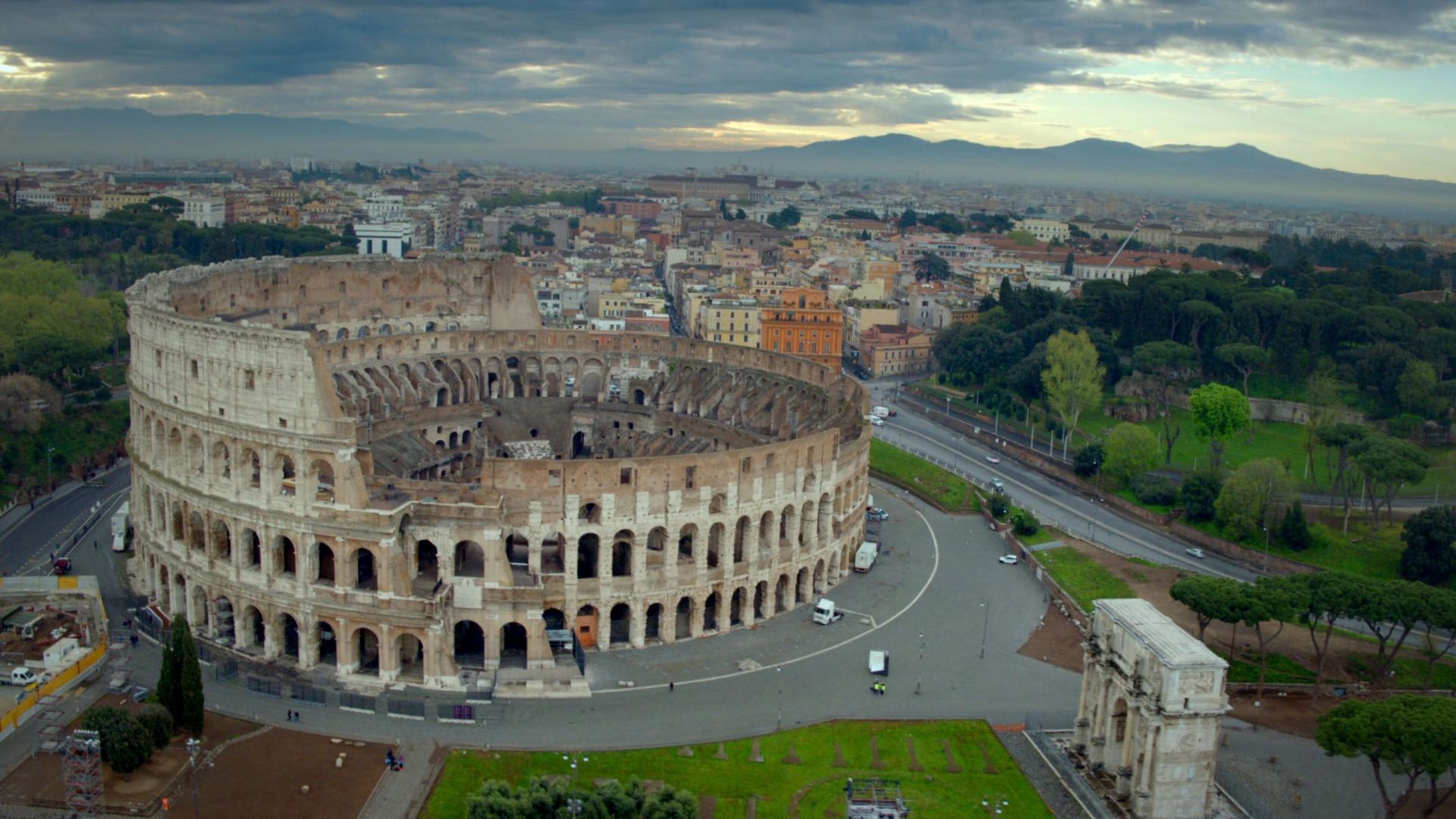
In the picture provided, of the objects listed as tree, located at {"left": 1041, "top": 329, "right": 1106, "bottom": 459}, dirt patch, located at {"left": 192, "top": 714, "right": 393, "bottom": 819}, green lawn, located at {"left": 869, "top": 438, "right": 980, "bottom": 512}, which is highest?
tree, located at {"left": 1041, "top": 329, "right": 1106, "bottom": 459}

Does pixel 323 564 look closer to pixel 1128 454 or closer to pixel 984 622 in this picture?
pixel 984 622

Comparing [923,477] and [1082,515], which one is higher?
[923,477]

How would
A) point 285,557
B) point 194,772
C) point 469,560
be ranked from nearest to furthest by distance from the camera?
point 194,772 → point 285,557 → point 469,560

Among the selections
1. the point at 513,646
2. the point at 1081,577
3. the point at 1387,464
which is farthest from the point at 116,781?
the point at 1387,464

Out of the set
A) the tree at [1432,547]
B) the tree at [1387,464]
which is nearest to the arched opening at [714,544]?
the tree at [1432,547]

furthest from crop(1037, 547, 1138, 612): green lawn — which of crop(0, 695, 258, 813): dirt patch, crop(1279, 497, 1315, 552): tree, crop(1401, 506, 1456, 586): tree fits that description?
crop(0, 695, 258, 813): dirt patch

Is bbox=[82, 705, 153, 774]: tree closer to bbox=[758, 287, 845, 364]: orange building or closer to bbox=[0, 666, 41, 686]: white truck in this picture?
bbox=[0, 666, 41, 686]: white truck
